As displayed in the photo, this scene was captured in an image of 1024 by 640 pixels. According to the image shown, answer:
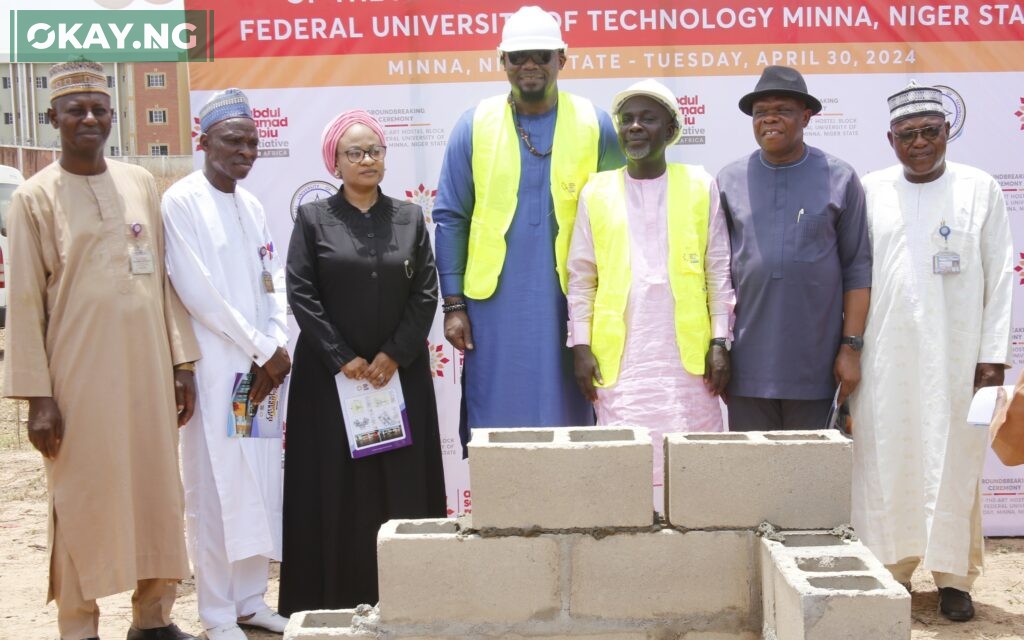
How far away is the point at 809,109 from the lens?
4.39 m

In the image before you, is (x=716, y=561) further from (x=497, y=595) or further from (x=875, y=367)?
(x=875, y=367)

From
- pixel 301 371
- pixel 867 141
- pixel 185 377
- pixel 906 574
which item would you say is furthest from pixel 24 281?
pixel 867 141

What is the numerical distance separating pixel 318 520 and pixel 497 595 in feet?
4.43

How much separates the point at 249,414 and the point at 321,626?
4.20ft

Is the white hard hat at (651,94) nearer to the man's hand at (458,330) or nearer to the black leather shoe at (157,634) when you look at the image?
the man's hand at (458,330)

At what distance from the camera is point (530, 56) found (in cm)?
441

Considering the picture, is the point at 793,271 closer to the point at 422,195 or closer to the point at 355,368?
the point at 355,368

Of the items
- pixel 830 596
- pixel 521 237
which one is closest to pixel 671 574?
pixel 830 596

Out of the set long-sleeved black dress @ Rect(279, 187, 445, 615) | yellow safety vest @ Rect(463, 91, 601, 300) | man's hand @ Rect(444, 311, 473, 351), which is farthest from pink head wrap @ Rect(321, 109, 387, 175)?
man's hand @ Rect(444, 311, 473, 351)

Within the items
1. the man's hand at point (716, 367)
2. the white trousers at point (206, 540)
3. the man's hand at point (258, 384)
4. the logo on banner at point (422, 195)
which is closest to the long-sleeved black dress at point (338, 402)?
the man's hand at point (258, 384)

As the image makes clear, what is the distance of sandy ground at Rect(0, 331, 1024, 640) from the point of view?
4.52 metres

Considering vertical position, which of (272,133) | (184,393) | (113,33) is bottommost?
(184,393)

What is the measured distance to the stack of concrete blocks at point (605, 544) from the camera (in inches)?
129

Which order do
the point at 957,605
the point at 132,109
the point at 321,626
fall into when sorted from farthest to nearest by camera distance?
the point at 132,109
the point at 957,605
the point at 321,626
